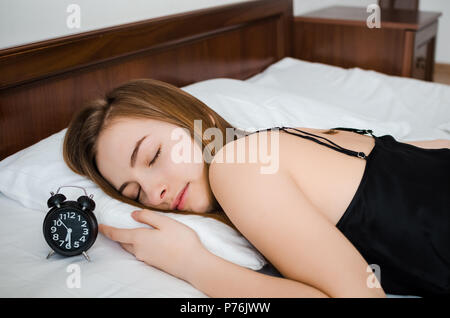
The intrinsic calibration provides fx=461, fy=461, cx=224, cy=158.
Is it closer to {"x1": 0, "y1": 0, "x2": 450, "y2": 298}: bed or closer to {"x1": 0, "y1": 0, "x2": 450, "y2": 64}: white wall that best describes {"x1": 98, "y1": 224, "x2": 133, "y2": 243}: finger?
{"x1": 0, "y1": 0, "x2": 450, "y2": 298}: bed

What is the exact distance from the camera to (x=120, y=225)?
3.36 feet

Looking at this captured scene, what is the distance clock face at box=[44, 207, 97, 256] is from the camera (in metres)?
0.94

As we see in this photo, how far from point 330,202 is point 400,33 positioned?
1.62m

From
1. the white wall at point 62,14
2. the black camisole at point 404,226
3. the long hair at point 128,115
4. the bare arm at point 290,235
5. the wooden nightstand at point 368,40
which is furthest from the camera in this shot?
the wooden nightstand at point 368,40

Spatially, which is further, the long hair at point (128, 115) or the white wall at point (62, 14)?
the white wall at point (62, 14)

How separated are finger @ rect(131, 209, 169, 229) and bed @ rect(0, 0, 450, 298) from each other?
7 centimetres

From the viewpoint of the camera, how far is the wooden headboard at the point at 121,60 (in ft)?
4.25

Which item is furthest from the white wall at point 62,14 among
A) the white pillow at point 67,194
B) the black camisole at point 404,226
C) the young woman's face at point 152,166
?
the black camisole at point 404,226

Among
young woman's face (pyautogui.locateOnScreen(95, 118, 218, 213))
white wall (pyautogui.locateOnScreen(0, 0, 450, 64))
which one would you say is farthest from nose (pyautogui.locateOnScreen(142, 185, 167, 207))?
white wall (pyautogui.locateOnScreen(0, 0, 450, 64))

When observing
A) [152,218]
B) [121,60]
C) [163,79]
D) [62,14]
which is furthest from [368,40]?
[152,218]

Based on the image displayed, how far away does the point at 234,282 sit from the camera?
862 mm

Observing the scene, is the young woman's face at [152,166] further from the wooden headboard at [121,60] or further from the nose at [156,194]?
the wooden headboard at [121,60]

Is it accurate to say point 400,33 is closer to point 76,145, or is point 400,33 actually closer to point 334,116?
point 334,116

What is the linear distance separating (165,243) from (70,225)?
0.20m
